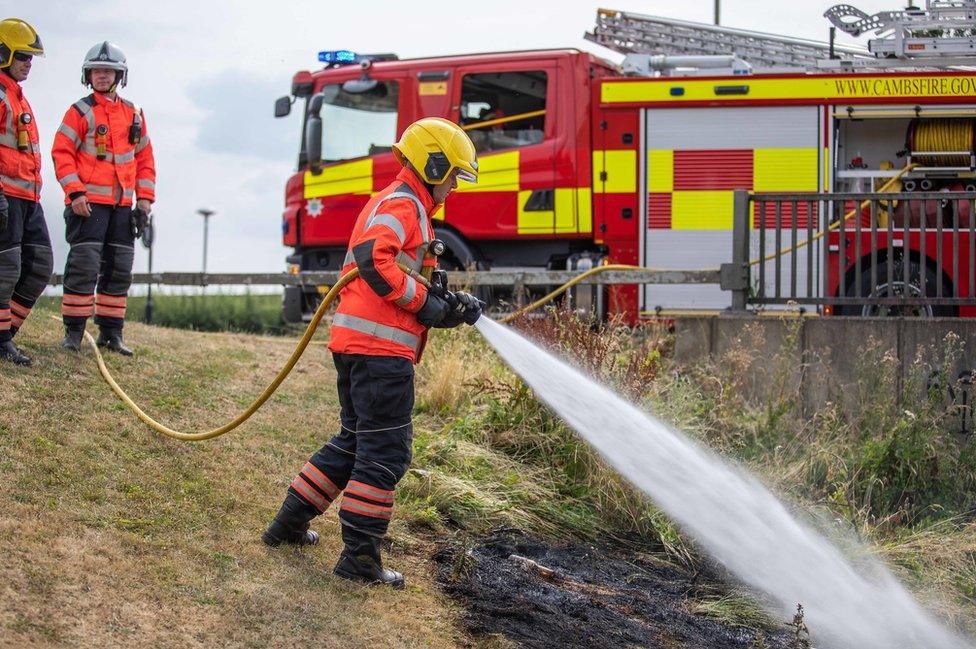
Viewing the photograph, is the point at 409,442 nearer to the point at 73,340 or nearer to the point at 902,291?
the point at 73,340

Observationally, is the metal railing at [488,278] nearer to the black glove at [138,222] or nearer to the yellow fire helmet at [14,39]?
the black glove at [138,222]

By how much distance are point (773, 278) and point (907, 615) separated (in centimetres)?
578

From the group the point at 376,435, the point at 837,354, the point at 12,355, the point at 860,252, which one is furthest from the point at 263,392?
the point at 860,252

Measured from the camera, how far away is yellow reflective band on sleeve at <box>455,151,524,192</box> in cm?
1133

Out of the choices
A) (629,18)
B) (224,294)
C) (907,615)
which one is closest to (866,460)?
(907,615)

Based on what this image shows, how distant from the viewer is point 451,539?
19.4 ft

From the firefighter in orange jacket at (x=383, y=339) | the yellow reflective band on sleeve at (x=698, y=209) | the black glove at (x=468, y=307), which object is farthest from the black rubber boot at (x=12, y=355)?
the yellow reflective band on sleeve at (x=698, y=209)

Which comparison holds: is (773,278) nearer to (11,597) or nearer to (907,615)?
(907,615)

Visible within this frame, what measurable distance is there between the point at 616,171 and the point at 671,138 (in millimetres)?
613

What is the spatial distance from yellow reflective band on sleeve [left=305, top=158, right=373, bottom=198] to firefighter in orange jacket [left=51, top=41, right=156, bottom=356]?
4.23 metres

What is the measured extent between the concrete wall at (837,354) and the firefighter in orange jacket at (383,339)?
12.5ft

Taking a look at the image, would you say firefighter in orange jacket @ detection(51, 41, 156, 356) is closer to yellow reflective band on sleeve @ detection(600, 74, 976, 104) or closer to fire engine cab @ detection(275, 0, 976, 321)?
fire engine cab @ detection(275, 0, 976, 321)

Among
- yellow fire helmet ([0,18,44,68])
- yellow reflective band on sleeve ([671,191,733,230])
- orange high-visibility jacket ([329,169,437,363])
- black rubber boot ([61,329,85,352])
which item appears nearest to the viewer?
orange high-visibility jacket ([329,169,437,363])

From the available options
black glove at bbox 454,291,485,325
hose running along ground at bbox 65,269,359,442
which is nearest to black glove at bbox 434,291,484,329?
black glove at bbox 454,291,485,325
